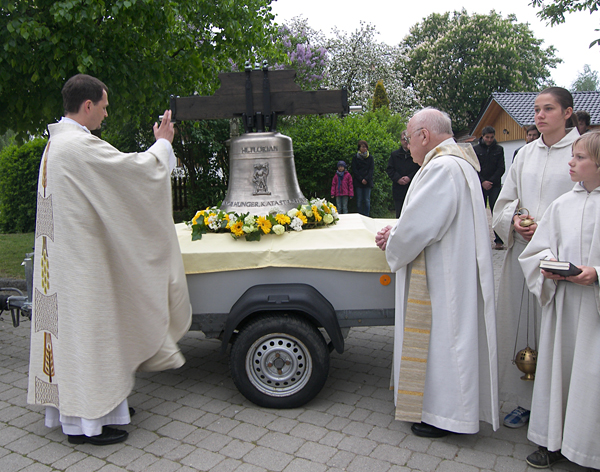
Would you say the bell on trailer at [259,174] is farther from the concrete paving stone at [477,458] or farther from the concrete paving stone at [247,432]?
the concrete paving stone at [477,458]

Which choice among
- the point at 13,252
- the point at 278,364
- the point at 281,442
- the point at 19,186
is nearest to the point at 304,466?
the point at 281,442

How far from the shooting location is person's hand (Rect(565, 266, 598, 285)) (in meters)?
2.77

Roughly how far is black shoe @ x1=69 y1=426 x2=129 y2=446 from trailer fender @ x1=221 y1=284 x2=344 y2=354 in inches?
32.7

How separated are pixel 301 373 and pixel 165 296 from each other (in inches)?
42.2

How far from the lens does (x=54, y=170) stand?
3.22 m

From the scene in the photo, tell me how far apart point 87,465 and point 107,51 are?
6262mm

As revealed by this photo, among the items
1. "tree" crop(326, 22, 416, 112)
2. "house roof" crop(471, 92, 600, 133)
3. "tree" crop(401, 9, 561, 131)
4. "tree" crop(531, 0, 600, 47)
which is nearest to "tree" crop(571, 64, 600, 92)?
"tree" crop(401, 9, 561, 131)

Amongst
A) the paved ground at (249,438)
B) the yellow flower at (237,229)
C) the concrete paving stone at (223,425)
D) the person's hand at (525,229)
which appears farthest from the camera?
the yellow flower at (237,229)

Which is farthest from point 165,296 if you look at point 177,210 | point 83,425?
point 177,210

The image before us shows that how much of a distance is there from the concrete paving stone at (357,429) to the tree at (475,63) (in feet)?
140

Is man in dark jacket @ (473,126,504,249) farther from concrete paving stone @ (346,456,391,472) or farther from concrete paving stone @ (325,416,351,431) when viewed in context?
concrete paving stone @ (346,456,391,472)

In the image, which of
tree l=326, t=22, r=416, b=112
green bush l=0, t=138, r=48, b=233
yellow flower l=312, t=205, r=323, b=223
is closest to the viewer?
yellow flower l=312, t=205, r=323, b=223

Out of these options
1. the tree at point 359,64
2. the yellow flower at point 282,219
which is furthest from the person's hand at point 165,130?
the tree at point 359,64

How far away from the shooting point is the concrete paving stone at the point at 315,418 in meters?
3.63
